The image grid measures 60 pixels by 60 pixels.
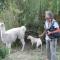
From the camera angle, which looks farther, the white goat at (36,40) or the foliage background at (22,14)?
the foliage background at (22,14)

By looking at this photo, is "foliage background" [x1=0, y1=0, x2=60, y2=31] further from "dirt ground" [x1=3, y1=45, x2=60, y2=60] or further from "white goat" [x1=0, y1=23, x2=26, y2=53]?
"dirt ground" [x1=3, y1=45, x2=60, y2=60]

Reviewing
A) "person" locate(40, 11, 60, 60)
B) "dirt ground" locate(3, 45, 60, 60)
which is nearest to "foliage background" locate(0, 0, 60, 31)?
"dirt ground" locate(3, 45, 60, 60)

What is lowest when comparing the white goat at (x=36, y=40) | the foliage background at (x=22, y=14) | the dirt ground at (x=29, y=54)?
the dirt ground at (x=29, y=54)

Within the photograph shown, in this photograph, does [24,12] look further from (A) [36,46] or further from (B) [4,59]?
(B) [4,59]

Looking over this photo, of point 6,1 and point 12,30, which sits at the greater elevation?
point 6,1

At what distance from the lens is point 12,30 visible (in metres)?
9.14

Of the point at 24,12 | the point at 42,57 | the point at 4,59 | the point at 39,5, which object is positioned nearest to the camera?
the point at 4,59

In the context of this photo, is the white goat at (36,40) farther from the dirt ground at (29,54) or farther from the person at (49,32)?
the person at (49,32)

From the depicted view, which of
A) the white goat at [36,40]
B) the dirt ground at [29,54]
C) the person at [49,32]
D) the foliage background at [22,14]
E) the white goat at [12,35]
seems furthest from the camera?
the foliage background at [22,14]

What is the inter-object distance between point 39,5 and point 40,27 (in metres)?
1.05

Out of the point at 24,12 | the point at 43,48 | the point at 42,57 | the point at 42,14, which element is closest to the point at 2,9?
the point at 24,12

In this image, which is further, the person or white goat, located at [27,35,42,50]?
white goat, located at [27,35,42,50]

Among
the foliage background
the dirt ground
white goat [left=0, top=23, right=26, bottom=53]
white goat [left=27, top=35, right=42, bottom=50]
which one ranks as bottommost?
the dirt ground

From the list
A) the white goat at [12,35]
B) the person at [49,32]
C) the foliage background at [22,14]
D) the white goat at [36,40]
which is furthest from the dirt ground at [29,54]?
the person at [49,32]
